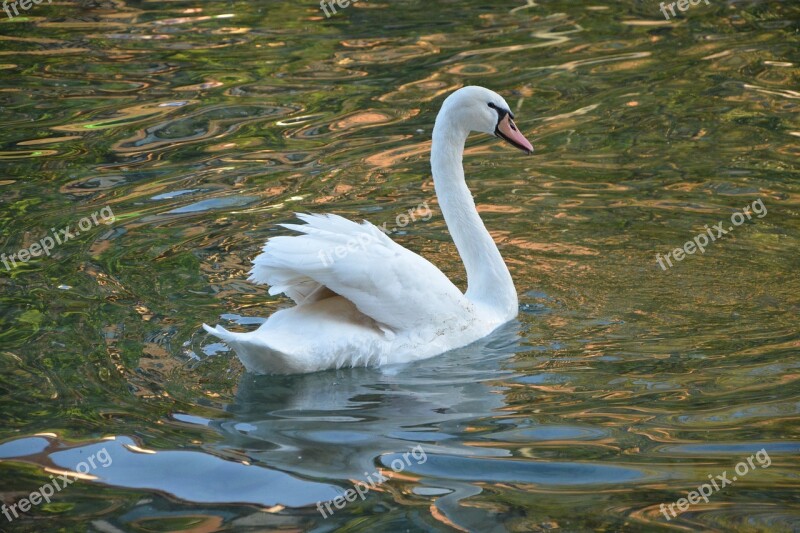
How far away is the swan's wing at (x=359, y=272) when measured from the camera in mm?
6547

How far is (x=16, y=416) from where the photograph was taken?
20.1ft

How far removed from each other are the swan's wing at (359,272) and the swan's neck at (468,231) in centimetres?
53

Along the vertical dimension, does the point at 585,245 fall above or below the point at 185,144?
below

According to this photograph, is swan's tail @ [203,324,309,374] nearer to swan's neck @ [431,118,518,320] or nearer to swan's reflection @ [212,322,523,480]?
swan's reflection @ [212,322,523,480]

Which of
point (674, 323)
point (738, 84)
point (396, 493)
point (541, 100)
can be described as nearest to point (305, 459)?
point (396, 493)

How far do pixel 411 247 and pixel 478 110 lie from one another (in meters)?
1.50

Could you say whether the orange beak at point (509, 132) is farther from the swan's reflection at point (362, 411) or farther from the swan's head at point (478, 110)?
the swan's reflection at point (362, 411)

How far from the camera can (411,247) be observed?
8828 millimetres

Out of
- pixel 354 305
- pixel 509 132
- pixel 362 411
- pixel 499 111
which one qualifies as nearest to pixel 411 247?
pixel 509 132

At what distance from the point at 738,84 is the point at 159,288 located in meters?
6.81

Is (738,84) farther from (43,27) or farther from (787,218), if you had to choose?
(43,27)

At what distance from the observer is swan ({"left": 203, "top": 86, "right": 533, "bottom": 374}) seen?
652 cm

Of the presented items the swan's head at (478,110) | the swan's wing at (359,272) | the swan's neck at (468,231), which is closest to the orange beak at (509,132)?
the swan's head at (478,110)

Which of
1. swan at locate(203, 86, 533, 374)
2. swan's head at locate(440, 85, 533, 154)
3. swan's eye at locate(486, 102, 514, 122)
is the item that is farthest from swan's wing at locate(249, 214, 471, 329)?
swan's eye at locate(486, 102, 514, 122)
